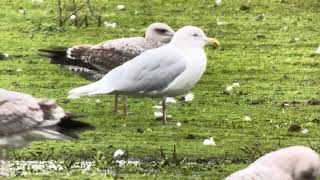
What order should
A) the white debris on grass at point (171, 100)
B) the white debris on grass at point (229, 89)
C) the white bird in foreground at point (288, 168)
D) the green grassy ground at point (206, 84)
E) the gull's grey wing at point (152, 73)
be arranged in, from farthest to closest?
the white debris on grass at point (229, 89), the white debris on grass at point (171, 100), the gull's grey wing at point (152, 73), the green grassy ground at point (206, 84), the white bird in foreground at point (288, 168)

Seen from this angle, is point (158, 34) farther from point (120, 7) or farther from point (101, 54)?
point (120, 7)

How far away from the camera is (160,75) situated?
13461mm

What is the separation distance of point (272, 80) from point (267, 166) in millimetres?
8570

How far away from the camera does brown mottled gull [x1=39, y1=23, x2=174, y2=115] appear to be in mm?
15070

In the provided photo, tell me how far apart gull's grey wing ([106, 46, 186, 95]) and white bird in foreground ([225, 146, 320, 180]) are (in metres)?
5.89

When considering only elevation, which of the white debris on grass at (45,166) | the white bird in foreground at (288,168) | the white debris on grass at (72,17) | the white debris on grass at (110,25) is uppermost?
the white debris on grass at (72,17)

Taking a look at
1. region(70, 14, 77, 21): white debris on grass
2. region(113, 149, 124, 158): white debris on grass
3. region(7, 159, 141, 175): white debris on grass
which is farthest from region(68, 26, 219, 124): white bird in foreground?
region(70, 14, 77, 21): white debris on grass

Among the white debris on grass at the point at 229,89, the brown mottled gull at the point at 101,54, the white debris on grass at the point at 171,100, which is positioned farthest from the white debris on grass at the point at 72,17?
the white debris on grass at the point at 171,100

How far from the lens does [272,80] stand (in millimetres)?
16031

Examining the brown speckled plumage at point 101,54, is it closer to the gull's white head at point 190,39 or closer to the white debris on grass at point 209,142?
the gull's white head at point 190,39

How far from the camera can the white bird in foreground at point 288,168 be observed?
741 cm

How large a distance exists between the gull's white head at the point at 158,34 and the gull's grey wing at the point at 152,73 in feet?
5.98

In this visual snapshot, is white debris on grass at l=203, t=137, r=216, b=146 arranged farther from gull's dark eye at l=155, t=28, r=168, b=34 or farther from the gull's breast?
gull's dark eye at l=155, t=28, r=168, b=34

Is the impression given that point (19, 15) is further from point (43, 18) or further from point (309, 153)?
point (309, 153)
